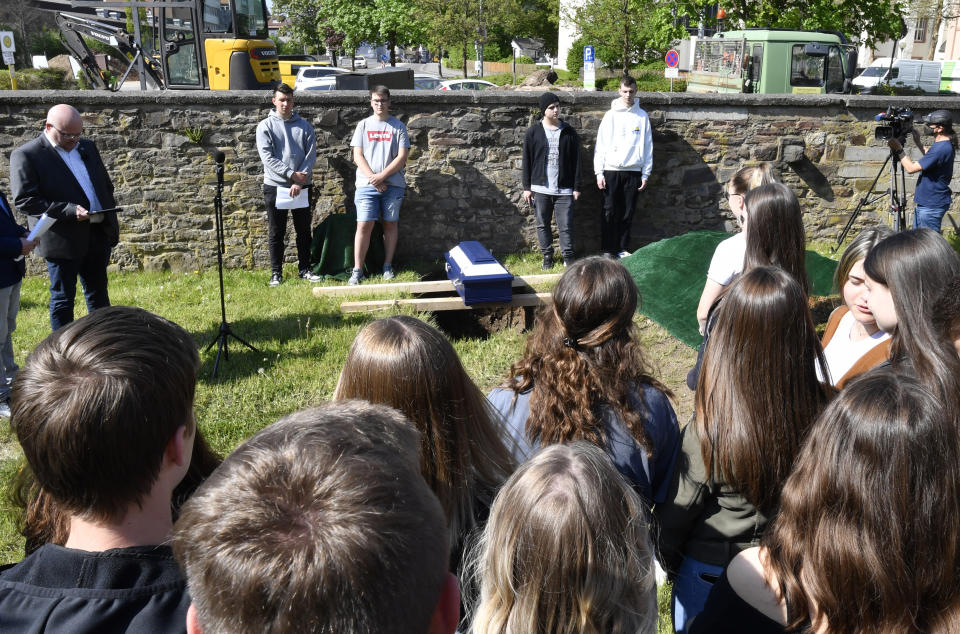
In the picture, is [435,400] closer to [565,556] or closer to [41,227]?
[565,556]

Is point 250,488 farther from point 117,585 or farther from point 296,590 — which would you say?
point 117,585

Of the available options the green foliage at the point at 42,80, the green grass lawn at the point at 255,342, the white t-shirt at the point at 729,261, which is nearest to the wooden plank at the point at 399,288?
the green grass lawn at the point at 255,342

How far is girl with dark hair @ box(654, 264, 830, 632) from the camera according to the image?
214cm

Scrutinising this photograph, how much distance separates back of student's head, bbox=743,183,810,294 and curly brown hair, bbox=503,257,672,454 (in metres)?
1.23

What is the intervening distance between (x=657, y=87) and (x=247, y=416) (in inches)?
678

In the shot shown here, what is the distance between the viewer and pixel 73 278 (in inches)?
219

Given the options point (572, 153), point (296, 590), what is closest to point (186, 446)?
point (296, 590)

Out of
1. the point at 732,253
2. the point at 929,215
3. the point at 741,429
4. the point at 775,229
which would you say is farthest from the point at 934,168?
the point at 741,429

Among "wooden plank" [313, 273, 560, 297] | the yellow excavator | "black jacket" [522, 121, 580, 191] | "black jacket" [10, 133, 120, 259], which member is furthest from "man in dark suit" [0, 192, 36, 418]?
the yellow excavator

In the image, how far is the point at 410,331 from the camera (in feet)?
6.95

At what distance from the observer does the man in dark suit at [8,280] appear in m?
4.75

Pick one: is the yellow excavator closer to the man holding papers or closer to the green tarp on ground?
the man holding papers

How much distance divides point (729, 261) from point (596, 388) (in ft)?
5.79

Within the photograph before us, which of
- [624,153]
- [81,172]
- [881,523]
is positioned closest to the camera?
[881,523]
